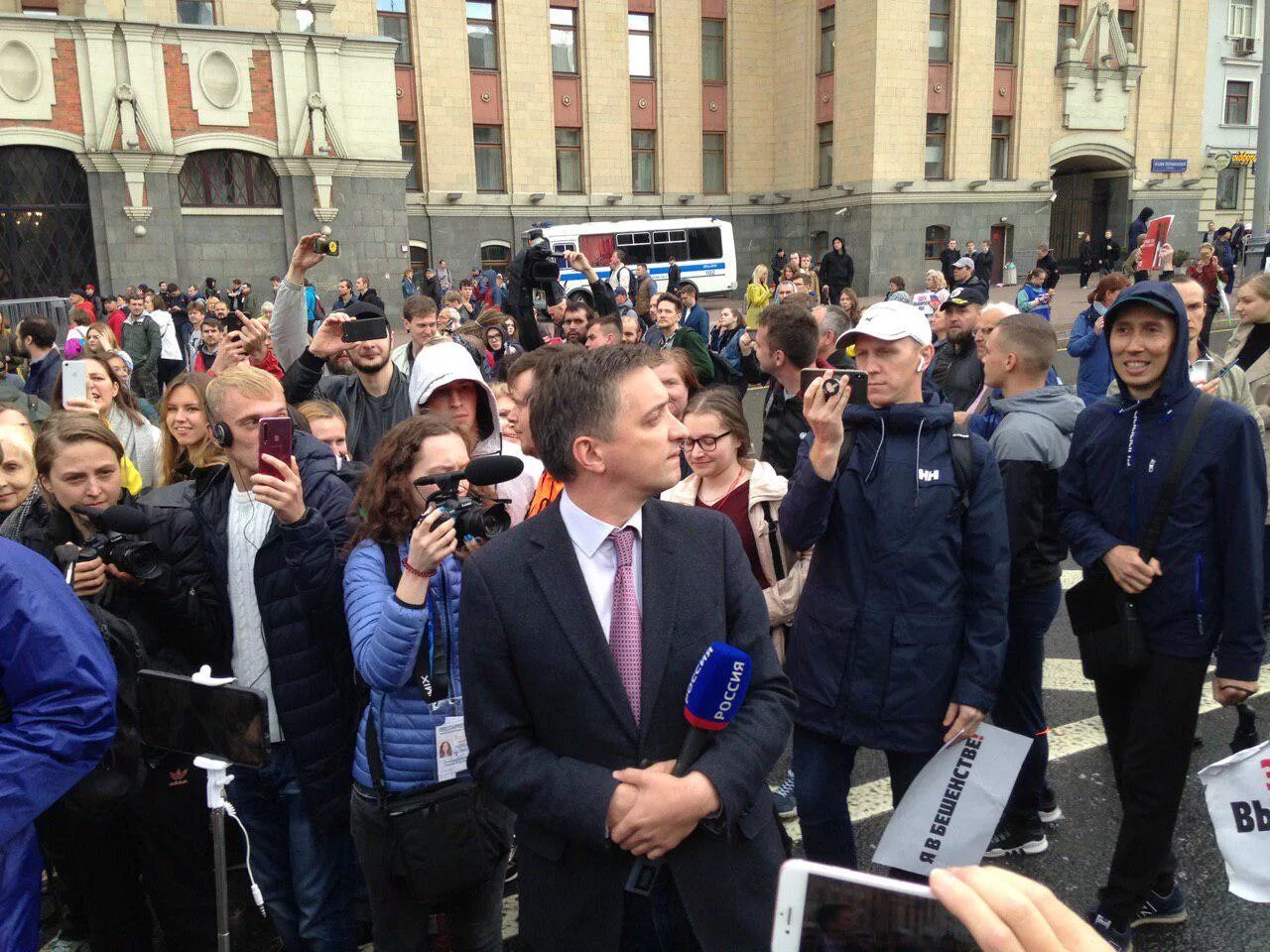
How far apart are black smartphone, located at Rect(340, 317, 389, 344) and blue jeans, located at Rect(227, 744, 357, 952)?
2.38 metres

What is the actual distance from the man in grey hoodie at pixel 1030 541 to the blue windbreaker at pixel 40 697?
3.03 m

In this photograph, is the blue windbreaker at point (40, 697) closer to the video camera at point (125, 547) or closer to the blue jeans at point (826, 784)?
the video camera at point (125, 547)

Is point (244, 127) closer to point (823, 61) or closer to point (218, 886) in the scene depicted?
point (823, 61)

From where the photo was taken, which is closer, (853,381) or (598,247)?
(853,381)

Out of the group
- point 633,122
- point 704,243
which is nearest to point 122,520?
point 704,243

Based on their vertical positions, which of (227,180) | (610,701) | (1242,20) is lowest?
(610,701)

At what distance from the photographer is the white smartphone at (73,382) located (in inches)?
181

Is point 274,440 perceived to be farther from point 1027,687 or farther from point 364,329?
point 1027,687

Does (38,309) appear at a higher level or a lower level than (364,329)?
higher

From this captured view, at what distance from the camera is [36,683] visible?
A: 2084mm

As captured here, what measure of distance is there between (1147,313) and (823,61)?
3339 centimetres

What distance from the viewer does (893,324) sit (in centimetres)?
302

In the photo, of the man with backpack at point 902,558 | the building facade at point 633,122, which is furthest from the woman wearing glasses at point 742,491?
the building facade at point 633,122

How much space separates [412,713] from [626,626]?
83cm
